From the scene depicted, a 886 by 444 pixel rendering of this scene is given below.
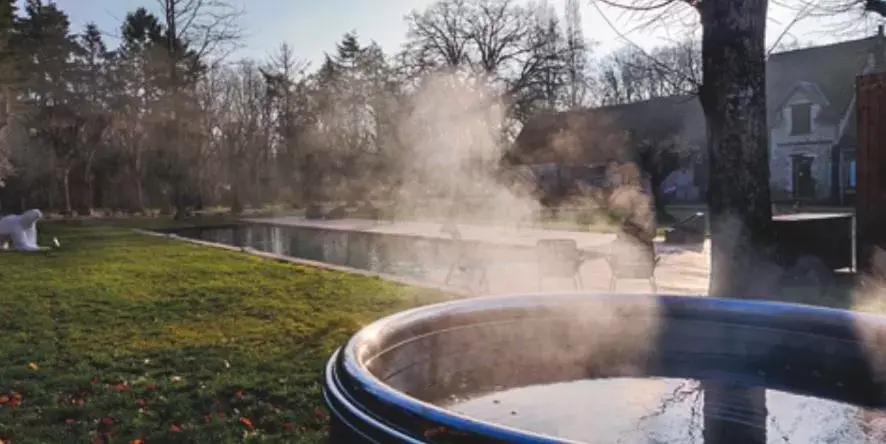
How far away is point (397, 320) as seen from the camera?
242 centimetres

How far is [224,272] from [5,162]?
20.2 m

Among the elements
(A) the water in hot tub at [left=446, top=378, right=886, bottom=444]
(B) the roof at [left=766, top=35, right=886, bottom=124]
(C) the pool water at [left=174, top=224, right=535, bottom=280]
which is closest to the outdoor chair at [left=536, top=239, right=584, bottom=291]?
(C) the pool water at [left=174, top=224, right=535, bottom=280]

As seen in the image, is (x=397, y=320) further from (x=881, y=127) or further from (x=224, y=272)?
Answer: (x=224, y=272)

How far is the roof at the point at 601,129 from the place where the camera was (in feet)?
103

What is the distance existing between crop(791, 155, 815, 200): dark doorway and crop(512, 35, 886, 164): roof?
6.07 ft

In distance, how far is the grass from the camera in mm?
Result: 3633

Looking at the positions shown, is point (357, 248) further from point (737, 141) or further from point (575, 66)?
point (575, 66)

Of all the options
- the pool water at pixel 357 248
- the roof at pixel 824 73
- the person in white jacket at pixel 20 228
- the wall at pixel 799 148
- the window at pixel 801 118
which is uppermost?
the roof at pixel 824 73

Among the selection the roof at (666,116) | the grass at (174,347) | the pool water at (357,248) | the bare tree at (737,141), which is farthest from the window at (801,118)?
the bare tree at (737,141)

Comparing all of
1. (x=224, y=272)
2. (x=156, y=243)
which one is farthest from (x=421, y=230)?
(x=224, y=272)

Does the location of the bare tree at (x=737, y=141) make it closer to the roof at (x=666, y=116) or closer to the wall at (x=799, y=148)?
the roof at (x=666, y=116)

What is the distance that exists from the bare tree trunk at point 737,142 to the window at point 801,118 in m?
27.3

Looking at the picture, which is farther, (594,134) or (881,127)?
(594,134)

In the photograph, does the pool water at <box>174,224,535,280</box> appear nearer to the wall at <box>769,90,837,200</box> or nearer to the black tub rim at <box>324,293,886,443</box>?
the black tub rim at <box>324,293,886,443</box>
